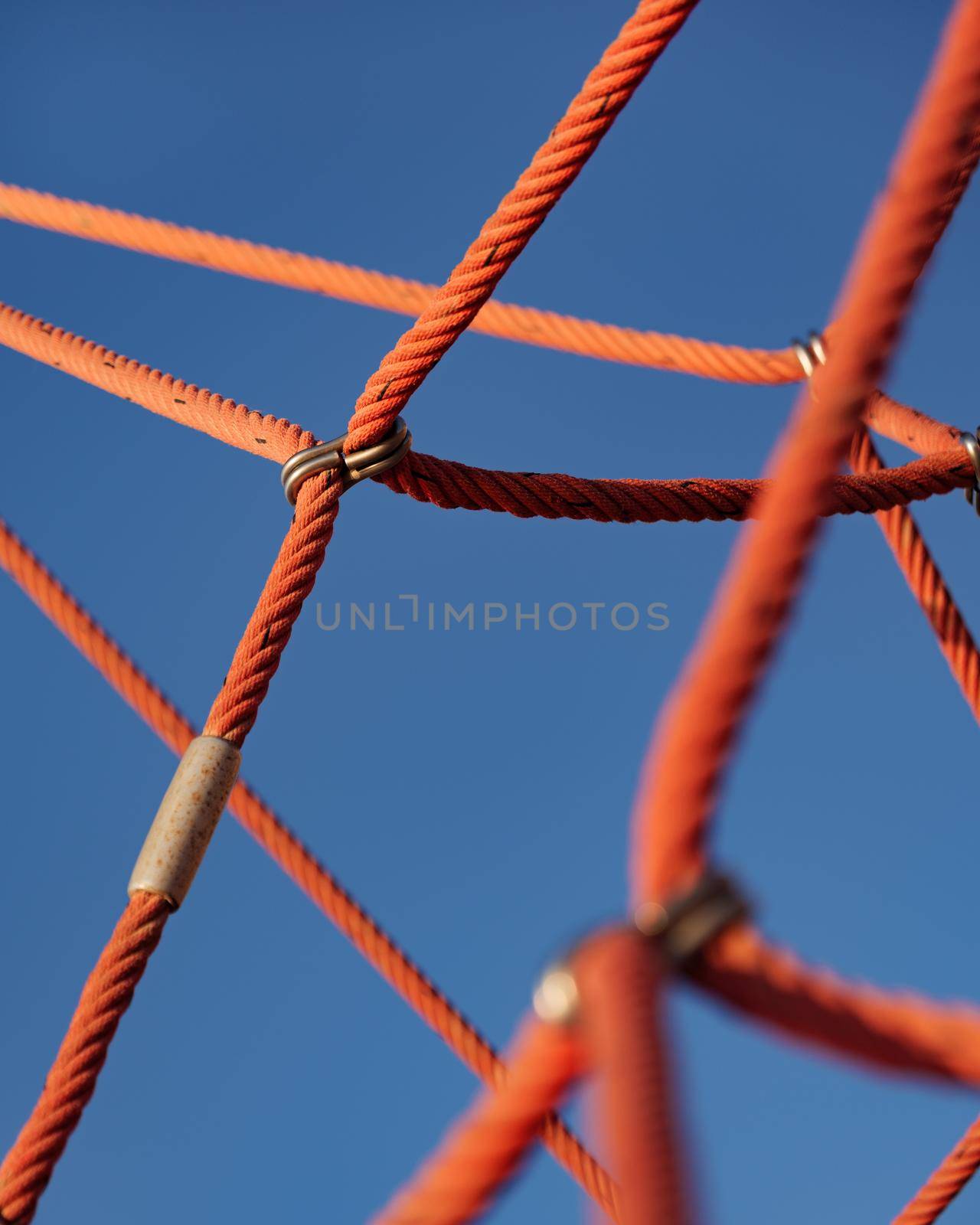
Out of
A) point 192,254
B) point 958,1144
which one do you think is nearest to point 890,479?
point 958,1144

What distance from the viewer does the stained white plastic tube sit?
0.60m

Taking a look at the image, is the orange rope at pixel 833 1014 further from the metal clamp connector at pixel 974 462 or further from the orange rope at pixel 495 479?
the metal clamp connector at pixel 974 462

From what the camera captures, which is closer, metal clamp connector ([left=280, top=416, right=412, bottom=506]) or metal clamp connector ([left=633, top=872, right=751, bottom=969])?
metal clamp connector ([left=633, top=872, right=751, bottom=969])

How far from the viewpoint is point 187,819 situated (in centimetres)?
62

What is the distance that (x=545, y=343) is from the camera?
104cm

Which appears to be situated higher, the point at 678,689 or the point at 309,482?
the point at 309,482

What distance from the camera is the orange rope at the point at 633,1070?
0.26 metres

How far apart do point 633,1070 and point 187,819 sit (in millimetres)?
383

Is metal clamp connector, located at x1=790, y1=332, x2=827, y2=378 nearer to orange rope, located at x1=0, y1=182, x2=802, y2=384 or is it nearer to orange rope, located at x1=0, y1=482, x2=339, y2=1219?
orange rope, located at x1=0, y1=182, x2=802, y2=384

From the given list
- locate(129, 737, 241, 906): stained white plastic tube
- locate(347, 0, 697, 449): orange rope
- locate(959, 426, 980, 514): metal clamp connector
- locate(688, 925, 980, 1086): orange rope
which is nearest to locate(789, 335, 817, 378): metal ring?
locate(959, 426, 980, 514): metal clamp connector

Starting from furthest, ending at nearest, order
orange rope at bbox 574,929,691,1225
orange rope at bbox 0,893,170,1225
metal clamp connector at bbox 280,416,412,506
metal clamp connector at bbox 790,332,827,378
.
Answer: metal clamp connector at bbox 790,332,827,378
metal clamp connector at bbox 280,416,412,506
orange rope at bbox 0,893,170,1225
orange rope at bbox 574,929,691,1225

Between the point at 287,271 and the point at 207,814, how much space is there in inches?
21.7

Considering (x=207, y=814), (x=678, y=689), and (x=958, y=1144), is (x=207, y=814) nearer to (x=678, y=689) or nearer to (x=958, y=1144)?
(x=678, y=689)

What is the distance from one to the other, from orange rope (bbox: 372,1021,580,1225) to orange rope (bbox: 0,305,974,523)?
0.45 m
